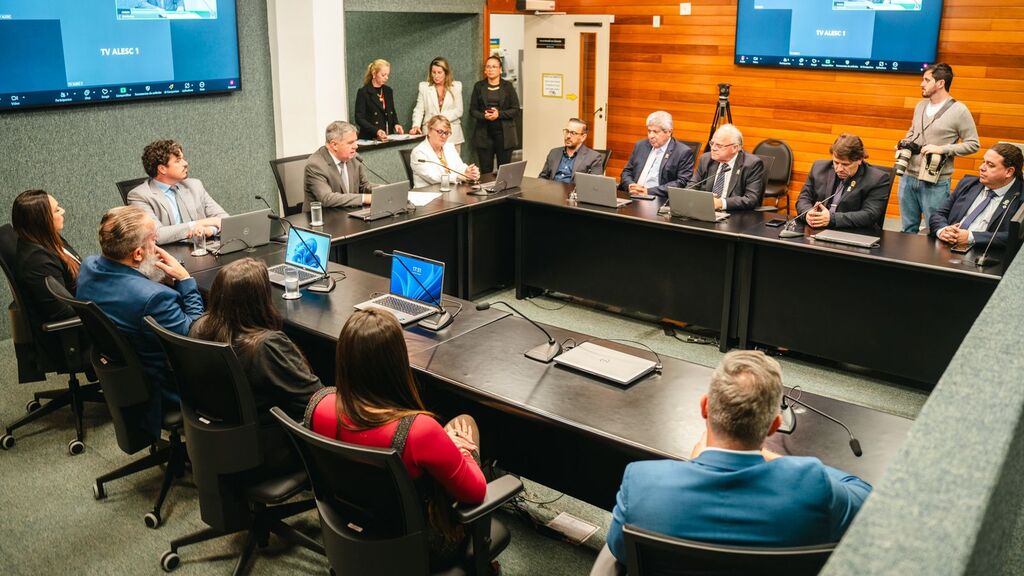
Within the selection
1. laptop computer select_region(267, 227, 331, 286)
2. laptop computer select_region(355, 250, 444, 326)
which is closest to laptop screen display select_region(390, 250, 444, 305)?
laptop computer select_region(355, 250, 444, 326)

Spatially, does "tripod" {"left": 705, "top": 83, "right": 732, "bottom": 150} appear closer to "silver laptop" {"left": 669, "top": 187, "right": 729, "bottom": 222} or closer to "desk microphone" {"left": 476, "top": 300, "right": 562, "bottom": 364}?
"silver laptop" {"left": 669, "top": 187, "right": 729, "bottom": 222}

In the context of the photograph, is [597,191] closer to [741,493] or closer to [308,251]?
[308,251]

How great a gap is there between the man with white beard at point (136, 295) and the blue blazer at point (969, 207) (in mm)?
3823

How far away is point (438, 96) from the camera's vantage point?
323 inches

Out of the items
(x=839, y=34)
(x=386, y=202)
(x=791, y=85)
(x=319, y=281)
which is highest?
(x=839, y=34)

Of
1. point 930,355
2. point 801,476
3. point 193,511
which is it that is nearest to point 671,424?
point 801,476

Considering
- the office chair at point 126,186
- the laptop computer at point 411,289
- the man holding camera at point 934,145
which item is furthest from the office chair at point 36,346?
the man holding camera at point 934,145

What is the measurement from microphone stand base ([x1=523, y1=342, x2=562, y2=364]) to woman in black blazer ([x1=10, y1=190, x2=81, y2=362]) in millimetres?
2036

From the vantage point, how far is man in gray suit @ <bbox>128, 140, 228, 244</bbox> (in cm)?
441

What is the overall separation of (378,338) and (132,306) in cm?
142

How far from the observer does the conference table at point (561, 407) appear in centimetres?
250

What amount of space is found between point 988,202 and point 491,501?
3.61 meters

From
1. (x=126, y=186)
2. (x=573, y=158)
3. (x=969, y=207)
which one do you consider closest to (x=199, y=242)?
(x=126, y=186)

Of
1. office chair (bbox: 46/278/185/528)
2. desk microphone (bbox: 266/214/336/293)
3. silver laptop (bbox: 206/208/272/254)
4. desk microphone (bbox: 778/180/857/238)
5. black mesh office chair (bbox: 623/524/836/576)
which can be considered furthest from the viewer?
desk microphone (bbox: 778/180/857/238)
